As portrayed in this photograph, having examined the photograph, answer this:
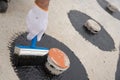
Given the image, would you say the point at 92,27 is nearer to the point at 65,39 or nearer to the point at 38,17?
the point at 65,39

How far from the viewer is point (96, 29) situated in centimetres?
218

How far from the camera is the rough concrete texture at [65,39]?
5.18 ft

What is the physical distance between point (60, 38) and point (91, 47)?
0.31 meters

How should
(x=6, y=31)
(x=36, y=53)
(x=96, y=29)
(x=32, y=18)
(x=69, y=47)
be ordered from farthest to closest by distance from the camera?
(x=96, y=29) → (x=69, y=47) → (x=6, y=31) → (x=36, y=53) → (x=32, y=18)

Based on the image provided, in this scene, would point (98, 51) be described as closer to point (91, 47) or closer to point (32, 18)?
point (91, 47)

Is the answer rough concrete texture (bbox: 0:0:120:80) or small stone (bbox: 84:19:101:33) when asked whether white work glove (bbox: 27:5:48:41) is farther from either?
small stone (bbox: 84:19:101:33)

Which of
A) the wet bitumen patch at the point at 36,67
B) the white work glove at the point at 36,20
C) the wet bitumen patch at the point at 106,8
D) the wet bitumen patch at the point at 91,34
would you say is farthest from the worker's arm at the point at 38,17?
the wet bitumen patch at the point at 106,8

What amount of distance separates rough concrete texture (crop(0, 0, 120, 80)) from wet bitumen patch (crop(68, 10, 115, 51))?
3 cm

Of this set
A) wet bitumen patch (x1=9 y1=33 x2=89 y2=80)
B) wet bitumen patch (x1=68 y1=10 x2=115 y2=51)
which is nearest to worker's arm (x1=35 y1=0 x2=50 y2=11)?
wet bitumen patch (x1=9 y1=33 x2=89 y2=80)

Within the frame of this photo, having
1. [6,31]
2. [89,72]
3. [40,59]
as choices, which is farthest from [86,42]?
[6,31]

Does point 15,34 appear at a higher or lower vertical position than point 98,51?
higher

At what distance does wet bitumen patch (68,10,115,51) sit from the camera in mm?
2152

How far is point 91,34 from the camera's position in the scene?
221 centimetres

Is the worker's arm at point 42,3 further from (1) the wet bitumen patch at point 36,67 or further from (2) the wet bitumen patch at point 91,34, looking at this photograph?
(2) the wet bitumen patch at point 91,34
